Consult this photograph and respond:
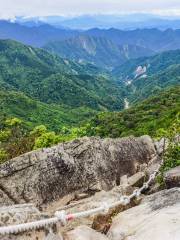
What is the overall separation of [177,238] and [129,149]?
13229 millimetres

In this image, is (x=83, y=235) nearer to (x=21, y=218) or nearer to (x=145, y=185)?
(x=21, y=218)

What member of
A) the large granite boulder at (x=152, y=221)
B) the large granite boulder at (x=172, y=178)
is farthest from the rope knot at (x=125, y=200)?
the large granite boulder at (x=172, y=178)

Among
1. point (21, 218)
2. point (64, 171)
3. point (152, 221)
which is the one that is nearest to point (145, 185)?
point (64, 171)

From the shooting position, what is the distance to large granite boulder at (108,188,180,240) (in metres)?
11.3

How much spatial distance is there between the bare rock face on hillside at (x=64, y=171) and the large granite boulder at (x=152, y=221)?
4.55 meters

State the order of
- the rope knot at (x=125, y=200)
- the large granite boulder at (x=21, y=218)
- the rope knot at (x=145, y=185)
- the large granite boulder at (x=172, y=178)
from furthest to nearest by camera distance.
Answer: the rope knot at (x=145, y=185) → the large granite boulder at (x=172, y=178) → the rope knot at (x=125, y=200) → the large granite boulder at (x=21, y=218)

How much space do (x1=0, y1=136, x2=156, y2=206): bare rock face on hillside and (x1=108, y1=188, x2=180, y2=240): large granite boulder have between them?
14.9 ft

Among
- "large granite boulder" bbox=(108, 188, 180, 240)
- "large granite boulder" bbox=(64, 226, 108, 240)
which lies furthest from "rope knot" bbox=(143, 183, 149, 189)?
"large granite boulder" bbox=(64, 226, 108, 240)

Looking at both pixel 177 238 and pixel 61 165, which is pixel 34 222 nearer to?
pixel 177 238

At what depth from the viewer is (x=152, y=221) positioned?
12211 mm

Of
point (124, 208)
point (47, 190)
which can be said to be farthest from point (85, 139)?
point (124, 208)

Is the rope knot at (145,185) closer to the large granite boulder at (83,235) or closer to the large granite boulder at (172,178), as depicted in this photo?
the large granite boulder at (172,178)

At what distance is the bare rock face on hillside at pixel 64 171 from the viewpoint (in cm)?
1792

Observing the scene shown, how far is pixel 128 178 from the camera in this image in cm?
2142
